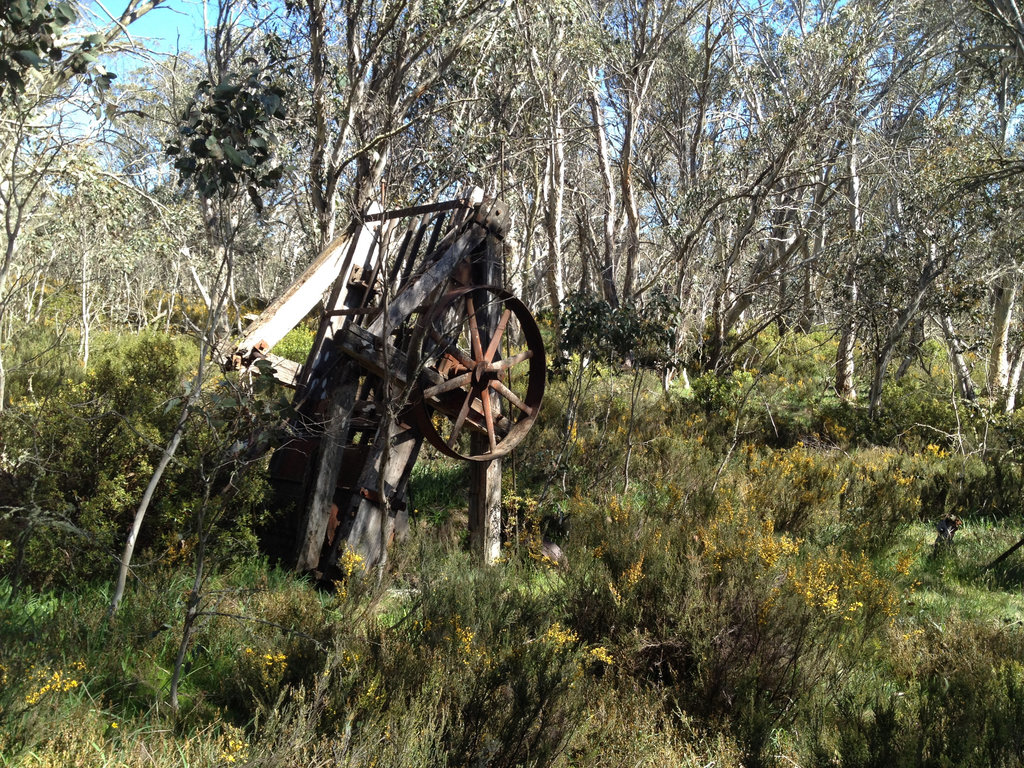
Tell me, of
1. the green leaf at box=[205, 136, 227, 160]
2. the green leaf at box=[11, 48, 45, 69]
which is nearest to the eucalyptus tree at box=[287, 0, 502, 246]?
the green leaf at box=[205, 136, 227, 160]

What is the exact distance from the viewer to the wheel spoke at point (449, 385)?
5.29 m

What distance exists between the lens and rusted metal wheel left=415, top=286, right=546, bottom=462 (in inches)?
207

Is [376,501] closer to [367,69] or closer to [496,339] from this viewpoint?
[496,339]

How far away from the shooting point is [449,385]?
539cm

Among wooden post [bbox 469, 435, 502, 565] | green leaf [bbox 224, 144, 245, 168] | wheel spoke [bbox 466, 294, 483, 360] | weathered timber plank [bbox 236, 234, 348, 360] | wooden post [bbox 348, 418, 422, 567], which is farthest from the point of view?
wooden post [bbox 469, 435, 502, 565]

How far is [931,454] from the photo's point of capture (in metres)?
9.98

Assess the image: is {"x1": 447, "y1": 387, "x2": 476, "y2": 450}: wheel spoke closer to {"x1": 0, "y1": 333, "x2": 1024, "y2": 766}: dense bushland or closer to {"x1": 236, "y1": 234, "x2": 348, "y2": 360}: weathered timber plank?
{"x1": 0, "y1": 333, "x2": 1024, "y2": 766}: dense bushland

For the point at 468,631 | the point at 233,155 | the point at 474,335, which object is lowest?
the point at 468,631

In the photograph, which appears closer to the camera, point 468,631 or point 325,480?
point 468,631

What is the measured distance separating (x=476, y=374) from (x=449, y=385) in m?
0.30

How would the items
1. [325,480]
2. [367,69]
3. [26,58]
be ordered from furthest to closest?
[367,69] < [325,480] < [26,58]

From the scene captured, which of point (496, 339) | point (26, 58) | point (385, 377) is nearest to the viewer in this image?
point (26, 58)

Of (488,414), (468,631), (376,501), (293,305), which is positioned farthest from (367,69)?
(468,631)

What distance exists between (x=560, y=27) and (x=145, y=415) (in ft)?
33.8
